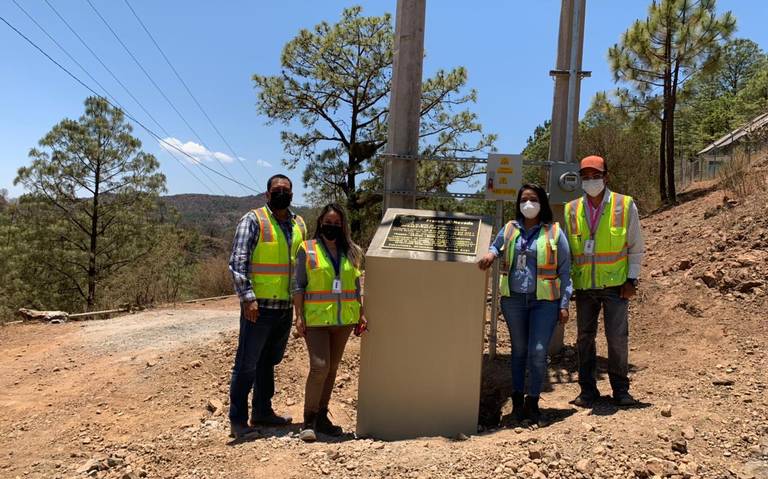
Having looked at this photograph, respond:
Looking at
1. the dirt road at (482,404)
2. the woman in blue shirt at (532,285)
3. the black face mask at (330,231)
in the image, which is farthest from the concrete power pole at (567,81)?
the black face mask at (330,231)

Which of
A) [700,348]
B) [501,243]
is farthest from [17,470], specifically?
[700,348]

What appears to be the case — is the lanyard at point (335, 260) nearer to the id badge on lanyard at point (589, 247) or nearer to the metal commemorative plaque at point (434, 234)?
the metal commemorative plaque at point (434, 234)

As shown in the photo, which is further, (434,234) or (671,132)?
(671,132)

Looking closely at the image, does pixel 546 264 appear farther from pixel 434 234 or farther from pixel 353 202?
pixel 353 202

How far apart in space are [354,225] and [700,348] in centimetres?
1368

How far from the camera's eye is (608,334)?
4.16 m

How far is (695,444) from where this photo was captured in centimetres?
314

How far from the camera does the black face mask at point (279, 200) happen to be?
13.2 feet

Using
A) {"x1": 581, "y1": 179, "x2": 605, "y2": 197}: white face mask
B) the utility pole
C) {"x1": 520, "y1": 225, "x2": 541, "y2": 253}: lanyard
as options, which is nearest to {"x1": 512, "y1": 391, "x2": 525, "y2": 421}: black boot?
{"x1": 520, "y1": 225, "x2": 541, "y2": 253}: lanyard

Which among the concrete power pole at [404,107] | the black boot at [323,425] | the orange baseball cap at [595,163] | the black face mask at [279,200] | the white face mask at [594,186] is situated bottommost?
the black boot at [323,425]

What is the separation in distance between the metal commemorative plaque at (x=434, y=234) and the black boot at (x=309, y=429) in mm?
1360

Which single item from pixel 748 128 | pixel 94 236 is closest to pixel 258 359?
pixel 748 128

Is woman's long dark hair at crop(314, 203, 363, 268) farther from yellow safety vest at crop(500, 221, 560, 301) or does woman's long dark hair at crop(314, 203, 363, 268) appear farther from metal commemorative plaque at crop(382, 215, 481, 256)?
yellow safety vest at crop(500, 221, 560, 301)

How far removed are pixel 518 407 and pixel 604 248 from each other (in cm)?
134
